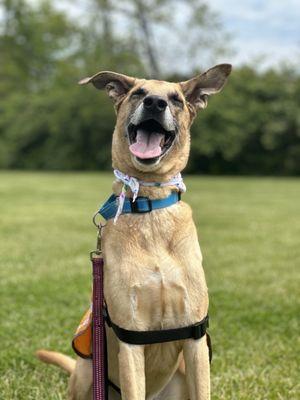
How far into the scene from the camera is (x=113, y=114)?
37.3 m

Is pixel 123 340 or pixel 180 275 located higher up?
pixel 180 275

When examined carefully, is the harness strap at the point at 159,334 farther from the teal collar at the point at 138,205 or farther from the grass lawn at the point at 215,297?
the grass lawn at the point at 215,297

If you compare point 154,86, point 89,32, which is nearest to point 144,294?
point 154,86

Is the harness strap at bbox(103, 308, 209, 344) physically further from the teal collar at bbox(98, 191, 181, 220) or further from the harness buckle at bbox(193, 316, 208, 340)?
the teal collar at bbox(98, 191, 181, 220)

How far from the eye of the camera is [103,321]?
297cm

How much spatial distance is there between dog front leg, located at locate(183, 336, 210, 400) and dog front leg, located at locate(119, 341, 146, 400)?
24 cm

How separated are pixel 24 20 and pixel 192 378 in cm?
5466

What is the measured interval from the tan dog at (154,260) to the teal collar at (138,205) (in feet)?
0.08

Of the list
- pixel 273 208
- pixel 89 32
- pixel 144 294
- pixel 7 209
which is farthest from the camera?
pixel 89 32

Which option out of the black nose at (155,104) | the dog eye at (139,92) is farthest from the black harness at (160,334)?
the dog eye at (139,92)

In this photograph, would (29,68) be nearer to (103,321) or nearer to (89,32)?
(89,32)

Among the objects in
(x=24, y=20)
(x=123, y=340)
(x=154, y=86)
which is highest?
(x=24, y=20)

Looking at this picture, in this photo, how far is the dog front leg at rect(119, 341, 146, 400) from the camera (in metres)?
2.71

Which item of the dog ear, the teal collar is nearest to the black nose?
the dog ear
